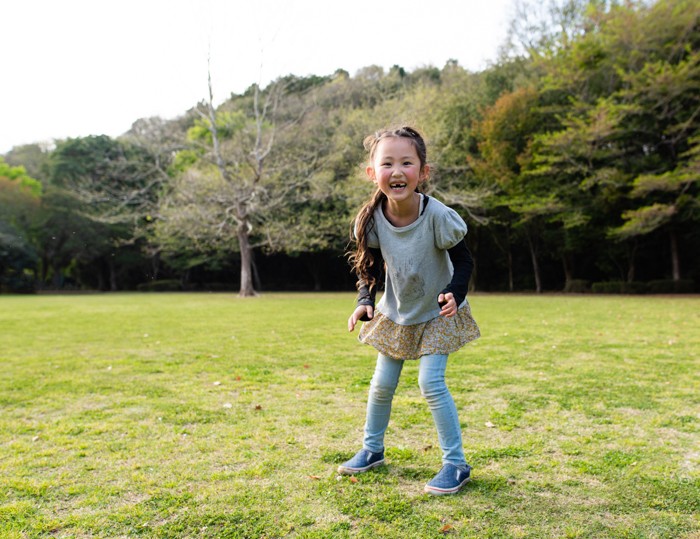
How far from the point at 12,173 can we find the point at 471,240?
2906 cm

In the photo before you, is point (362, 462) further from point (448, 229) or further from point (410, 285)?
point (448, 229)

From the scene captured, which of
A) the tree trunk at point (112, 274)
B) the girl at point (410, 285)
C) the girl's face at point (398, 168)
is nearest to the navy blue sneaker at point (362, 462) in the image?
the girl at point (410, 285)

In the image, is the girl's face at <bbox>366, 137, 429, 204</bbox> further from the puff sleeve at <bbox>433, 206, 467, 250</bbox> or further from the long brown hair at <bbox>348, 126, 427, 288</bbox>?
the puff sleeve at <bbox>433, 206, 467, 250</bbox>

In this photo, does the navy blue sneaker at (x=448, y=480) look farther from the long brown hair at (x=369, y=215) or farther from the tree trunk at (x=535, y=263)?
the tree trunk at (x=535, y=263)

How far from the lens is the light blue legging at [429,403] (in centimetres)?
258

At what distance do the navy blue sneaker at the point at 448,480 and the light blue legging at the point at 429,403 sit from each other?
1.4 inches

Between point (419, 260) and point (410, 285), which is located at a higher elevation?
point (419, 260)

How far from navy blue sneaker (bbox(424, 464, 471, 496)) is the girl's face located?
1276mm

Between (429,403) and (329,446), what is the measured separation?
753 millimetres

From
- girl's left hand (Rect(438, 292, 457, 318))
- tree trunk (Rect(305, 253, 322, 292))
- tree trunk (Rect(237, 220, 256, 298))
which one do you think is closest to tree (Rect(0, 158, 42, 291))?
tree trunk (Rect(305, 253, 322, 292))

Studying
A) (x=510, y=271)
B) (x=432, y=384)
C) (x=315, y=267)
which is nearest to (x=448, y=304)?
(x=432, y=384)

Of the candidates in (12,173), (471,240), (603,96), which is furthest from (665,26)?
(12,173)

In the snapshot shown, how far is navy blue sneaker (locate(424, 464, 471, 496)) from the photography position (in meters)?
2.39

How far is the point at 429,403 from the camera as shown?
2.61 m
